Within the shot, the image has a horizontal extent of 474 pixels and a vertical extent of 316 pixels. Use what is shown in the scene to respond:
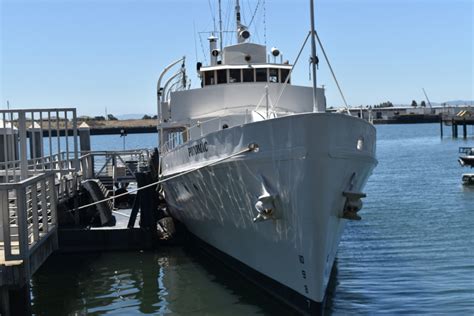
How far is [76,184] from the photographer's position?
18859mm

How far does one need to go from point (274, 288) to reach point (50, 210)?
4.57 meters

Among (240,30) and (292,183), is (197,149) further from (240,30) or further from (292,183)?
(240,30)

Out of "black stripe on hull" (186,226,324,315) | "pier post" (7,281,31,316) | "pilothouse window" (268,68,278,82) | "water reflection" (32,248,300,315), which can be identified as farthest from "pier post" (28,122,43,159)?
"pilothouse window" (268,68,278,82)

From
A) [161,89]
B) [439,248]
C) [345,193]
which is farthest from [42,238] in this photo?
[439,248]

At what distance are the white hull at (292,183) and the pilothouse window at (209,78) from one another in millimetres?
4216

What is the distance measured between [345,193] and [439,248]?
25.9 feet

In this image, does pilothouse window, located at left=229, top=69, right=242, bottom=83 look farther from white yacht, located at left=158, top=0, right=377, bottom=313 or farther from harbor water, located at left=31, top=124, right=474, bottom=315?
harbor water, located at left=31, top=124, right=474, bottom=315

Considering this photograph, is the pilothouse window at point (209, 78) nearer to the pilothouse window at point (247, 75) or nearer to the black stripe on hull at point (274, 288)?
the pilothouse window at point (247, 75)

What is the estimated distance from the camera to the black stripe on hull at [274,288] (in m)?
10.9

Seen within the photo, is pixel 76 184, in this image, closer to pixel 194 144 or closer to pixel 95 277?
pixel 95 277

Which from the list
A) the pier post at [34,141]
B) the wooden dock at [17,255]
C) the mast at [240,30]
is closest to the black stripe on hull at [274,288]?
the wooden dock at [17,255]

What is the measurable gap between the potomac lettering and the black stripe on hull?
2.36 metres

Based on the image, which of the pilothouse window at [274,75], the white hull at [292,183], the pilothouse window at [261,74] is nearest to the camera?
the white hull at [292,183]

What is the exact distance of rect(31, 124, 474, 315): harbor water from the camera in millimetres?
12719
